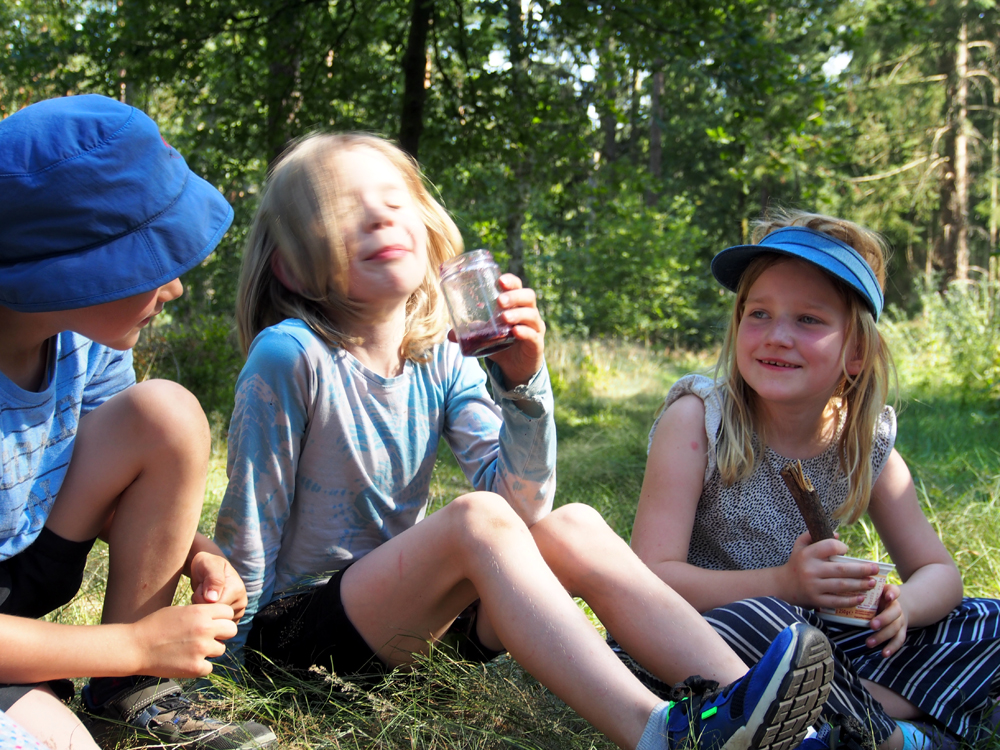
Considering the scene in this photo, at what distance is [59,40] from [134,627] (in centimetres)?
638

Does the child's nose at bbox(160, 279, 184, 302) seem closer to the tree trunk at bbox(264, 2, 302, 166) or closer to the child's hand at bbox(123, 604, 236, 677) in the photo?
the child's hand at bbox(123, 604, 236, 677)

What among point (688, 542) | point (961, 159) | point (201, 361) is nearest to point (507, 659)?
point (688, 542)

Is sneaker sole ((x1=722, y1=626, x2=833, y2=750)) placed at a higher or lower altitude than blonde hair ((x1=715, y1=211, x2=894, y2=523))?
lower

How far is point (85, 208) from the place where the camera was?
4.41 ft

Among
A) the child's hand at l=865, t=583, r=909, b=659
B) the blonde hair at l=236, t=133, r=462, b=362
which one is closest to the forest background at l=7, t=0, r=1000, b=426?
the blonde hair at l=236, t=133, r=462, b=362

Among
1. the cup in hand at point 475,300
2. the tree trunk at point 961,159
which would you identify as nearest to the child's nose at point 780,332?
the cup in hand at point 475,300

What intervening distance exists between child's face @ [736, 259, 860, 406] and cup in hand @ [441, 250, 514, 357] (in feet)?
2.43

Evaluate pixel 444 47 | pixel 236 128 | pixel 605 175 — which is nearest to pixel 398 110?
pixel 444 47

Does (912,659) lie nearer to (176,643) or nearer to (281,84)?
(176,643)

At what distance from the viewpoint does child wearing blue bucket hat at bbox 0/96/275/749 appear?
4.38ft

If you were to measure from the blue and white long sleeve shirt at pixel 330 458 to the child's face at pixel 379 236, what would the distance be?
176mm

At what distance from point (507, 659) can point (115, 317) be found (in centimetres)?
133

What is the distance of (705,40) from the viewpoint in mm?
5754

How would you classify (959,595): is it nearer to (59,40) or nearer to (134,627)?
(134,627)
